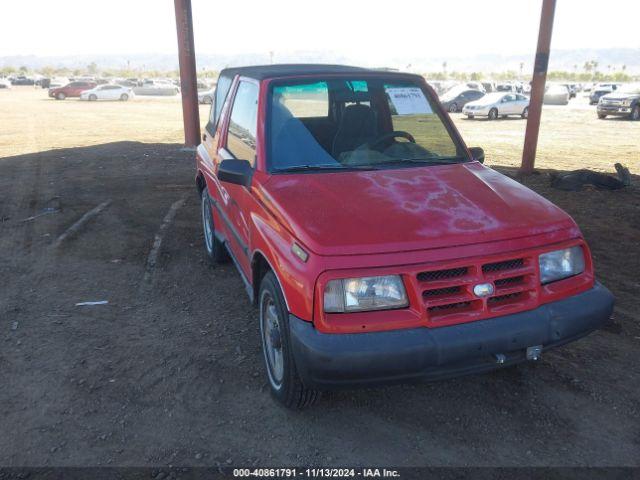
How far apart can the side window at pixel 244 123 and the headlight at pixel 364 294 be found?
1404mm

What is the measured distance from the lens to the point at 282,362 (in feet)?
10.2

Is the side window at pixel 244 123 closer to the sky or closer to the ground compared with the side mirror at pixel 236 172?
closer to the sky

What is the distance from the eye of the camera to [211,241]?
18.5 ft

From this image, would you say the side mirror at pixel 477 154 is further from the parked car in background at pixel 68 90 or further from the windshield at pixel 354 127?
the parked car in background at pixel 68 90

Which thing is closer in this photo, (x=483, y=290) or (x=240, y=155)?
(x=483, y=290)

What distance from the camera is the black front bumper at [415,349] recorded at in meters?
2.51

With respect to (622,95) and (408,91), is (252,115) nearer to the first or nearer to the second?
(408,91)

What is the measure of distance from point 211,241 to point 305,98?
2.19 m

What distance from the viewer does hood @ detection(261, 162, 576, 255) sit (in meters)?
2.66

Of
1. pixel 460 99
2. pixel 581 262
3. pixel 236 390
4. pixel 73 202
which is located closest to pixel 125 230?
pixel 73 202

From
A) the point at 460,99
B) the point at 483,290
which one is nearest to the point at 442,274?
the point at 483,290

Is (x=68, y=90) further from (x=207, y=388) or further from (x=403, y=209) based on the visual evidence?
(x=403, y=209)

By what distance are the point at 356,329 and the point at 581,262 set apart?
1.48 m

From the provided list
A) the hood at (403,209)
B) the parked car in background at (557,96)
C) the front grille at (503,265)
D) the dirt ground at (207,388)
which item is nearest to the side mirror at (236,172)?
the hood at (403,209)
